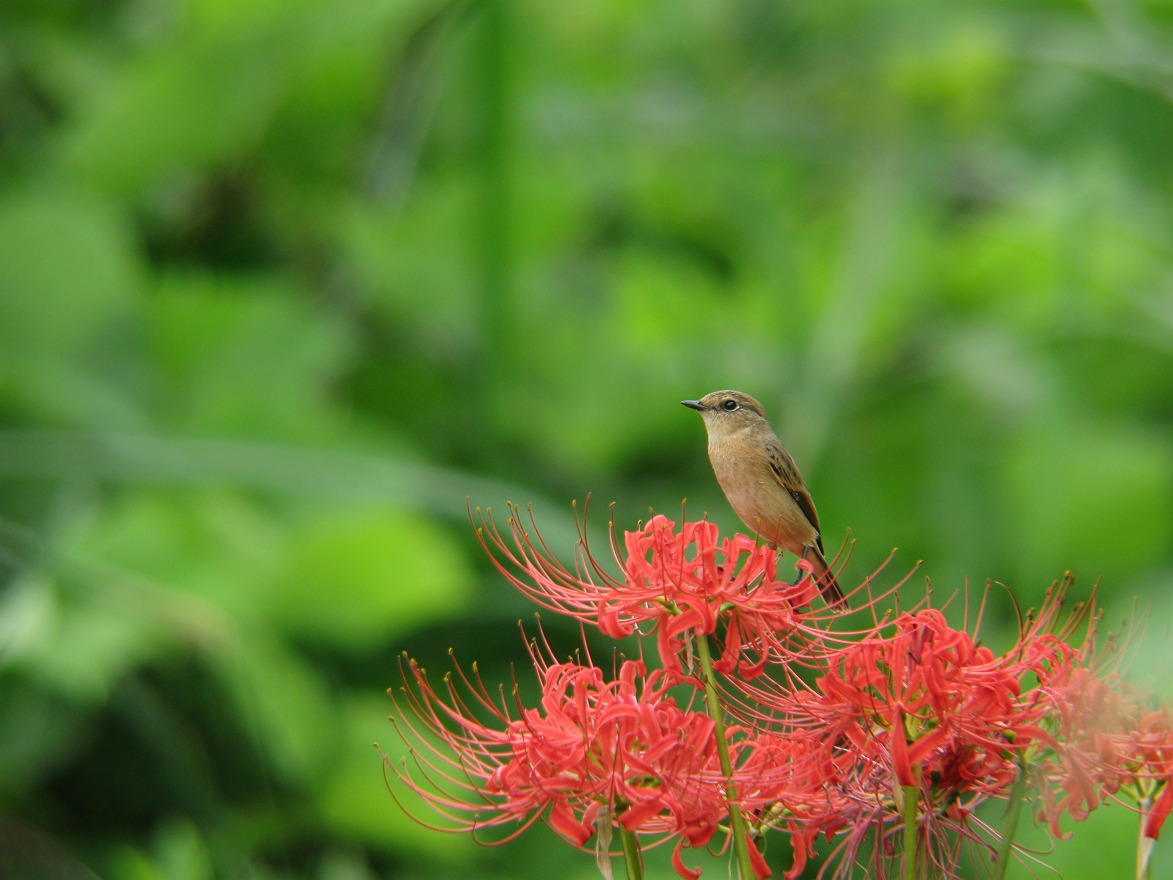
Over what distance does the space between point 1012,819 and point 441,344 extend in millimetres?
4096

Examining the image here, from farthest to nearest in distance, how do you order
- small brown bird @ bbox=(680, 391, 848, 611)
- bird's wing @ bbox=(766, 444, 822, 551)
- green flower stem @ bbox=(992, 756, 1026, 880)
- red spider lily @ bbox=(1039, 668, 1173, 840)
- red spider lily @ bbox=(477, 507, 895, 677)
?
bird's wing @ bbox=(766, 444, 822, 551), small brown bird @ bbox=(680, 391, 848, 611), red spider lily @ bbox=(477, 507, 895, 677), red spider lily @ bbox=(1039, 668, 1173, 840), green flower stem @ bbox=(992, 756, 1026, 880)

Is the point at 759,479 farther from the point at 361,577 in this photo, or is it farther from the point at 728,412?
the point at 361,577

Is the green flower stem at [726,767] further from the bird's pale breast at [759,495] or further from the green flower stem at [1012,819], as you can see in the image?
the bird's pale breast at [759,495]

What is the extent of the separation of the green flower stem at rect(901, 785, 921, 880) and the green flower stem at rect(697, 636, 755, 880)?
16 centimetres

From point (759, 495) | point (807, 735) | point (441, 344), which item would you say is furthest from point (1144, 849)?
point (441, 344)

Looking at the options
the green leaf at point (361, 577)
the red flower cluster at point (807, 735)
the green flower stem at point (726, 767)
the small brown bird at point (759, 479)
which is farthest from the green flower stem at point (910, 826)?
the green leaf at point (361, 577)

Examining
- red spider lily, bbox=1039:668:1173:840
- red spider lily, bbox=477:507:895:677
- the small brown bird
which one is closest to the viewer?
red spider lily, bbox=1039:668:1173:840

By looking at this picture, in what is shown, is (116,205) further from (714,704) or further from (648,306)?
(714,704)

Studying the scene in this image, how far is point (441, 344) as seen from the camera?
206 inches

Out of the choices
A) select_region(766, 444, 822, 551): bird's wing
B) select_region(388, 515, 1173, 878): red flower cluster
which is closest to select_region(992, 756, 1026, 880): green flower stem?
select_region(388, 515, 1173, 878): red flower cluster

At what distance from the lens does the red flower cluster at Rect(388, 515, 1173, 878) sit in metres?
1.46

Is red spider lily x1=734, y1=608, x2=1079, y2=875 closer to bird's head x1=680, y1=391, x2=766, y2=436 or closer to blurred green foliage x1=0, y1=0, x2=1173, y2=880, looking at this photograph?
bird's head x1=680, y1=391, x2=766, y2=436

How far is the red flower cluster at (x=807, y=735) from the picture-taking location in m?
1.46

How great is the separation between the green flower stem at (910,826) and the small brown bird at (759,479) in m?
0.71
